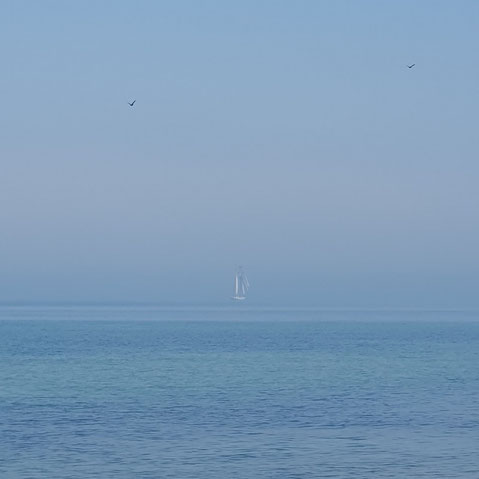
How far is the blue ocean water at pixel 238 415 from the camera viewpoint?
1683 inches

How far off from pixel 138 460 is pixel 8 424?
11.4 m

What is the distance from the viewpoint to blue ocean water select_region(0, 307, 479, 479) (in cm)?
4275

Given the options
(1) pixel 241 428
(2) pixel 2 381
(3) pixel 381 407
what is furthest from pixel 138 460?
(2) pixel 2 381

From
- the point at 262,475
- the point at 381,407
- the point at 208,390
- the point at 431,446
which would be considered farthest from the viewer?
the point at 208,390

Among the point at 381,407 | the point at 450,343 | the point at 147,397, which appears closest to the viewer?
the point at 381,407

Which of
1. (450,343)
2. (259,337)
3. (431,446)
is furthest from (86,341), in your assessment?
(431,446)

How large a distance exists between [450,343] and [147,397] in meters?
74.1

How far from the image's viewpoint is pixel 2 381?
75.4 m

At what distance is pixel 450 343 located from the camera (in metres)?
133

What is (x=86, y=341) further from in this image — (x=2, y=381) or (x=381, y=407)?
(x=381, y=407)

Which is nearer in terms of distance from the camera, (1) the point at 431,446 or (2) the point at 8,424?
(1) the point at 431,446

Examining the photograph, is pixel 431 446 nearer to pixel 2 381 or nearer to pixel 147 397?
pixel 147 397

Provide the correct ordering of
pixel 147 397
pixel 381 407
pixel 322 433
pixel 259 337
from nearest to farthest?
1. pixel 322 433
2. pixel 381 407
3. pixel 147 397
4. pixel 259 337

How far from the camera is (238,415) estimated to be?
185 ft
